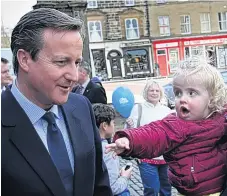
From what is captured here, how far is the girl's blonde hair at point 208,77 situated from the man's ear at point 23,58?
923 millimetres

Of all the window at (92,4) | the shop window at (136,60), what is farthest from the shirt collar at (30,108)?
the window at (92,4)

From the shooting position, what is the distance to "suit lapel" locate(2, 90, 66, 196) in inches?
53.9

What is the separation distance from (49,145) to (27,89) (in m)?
0.24

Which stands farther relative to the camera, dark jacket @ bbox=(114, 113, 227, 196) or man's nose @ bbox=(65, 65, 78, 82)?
dark jacket @ bbox=(114, 113, 227, 196)

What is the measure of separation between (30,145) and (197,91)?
1.01 metres

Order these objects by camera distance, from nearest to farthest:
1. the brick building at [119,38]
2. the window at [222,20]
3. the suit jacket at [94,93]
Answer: the suit jacket at [94,93] < the brick building at [119,38] < the window at [222,20]

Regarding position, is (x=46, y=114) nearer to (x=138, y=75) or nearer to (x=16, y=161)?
(x=16, y=161)

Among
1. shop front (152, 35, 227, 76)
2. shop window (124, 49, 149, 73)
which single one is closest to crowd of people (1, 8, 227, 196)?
shop window (124, 49, 149, 73)

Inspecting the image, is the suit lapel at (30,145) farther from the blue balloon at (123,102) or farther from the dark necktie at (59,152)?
the blue balloon at (123,102)

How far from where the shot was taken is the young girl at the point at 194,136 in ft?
6.32

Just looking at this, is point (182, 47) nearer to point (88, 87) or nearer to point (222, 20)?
point (222, 20)

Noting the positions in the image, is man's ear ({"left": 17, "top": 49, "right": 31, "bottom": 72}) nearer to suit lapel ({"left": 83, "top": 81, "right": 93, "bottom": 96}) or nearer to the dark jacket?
the dark jacket

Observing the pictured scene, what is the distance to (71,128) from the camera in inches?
63.2

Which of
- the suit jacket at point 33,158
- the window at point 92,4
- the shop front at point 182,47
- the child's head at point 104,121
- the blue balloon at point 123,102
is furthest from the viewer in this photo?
the shop front at point 182,47
